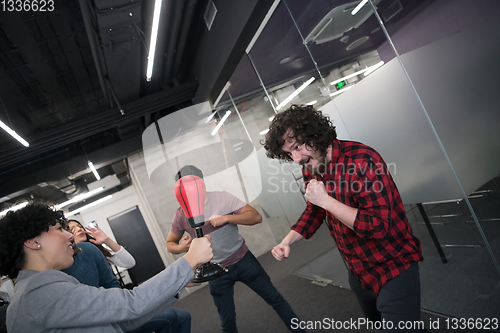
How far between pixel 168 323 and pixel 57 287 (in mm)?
933

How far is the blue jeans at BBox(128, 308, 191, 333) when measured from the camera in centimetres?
170

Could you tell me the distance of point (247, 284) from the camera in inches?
86.3

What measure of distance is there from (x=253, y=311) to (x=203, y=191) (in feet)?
10.2

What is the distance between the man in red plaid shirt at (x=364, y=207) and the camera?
1.15m

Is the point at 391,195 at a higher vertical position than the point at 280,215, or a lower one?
higher

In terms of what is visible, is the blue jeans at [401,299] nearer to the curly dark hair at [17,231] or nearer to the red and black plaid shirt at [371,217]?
the red and black plaid shirt at [371,217]

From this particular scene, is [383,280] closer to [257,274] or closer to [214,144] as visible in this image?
[214,144]

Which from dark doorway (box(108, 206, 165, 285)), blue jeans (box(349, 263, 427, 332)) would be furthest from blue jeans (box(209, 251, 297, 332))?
dark doorway (box(108, 206, 165, 285))

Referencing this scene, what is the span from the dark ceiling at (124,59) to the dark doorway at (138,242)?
8.02ft

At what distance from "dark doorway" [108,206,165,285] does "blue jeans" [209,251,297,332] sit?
21.2 feet

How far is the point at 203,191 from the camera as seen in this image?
2.83 ft

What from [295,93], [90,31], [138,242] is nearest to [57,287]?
[295,93]

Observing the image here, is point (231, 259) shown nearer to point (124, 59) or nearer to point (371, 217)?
point (371, 217)

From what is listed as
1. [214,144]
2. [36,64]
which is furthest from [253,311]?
[36,64]
